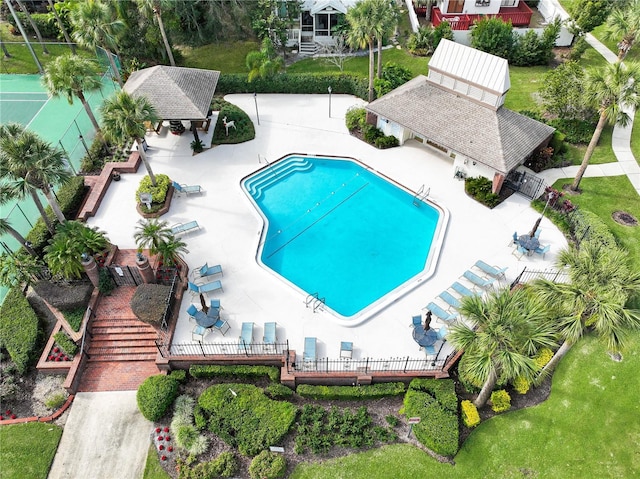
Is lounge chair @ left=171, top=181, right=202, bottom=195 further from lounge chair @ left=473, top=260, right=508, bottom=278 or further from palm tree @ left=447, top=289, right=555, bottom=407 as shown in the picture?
palm tree @ left=447, top=289, right=555, bottom=407

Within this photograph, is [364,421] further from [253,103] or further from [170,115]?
[253,103]

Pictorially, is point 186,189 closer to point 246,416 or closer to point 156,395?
point 156,395

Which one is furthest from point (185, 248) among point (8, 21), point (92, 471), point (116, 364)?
point (8, 21)

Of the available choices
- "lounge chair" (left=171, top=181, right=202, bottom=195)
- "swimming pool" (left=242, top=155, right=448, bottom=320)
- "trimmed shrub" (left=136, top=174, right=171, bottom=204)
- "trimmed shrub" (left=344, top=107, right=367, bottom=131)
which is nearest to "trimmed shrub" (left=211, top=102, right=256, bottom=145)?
"swimming pool" (left=242, top=155, right=448, bottom=320)

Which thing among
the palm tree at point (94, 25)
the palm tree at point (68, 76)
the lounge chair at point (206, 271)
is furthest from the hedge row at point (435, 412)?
the palm tree at point (94, 25)

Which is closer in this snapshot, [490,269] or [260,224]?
[490,269]

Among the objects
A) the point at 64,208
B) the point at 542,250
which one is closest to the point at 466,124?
the point at 542,250
